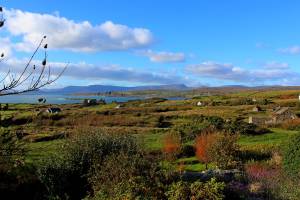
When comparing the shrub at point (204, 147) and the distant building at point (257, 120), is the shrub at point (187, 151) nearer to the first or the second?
the shrub at point (204, 147)

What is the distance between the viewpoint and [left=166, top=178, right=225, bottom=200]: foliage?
15.1 meters

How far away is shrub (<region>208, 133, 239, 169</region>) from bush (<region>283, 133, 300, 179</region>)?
5870mm

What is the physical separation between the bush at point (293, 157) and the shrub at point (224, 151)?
5.87 m

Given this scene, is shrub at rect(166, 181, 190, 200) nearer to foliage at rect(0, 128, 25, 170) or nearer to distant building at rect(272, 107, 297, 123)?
foliage at rect(0, 128, 25, 170)

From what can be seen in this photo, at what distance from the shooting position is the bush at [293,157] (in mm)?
25419

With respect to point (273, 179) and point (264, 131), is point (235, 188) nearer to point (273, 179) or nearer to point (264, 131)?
point (273, 179)

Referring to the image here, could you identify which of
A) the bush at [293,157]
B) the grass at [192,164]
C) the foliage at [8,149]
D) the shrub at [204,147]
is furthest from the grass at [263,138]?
the foliage at [8,149]

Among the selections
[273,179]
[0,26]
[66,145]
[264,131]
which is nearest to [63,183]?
[66,145]

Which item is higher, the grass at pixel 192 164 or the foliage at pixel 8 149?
the foliage at pixel 8 149

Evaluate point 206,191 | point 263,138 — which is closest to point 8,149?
point 206,191

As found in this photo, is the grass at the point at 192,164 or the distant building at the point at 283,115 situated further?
the distant building at the point at 283,115

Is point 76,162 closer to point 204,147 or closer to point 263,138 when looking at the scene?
point 204,147

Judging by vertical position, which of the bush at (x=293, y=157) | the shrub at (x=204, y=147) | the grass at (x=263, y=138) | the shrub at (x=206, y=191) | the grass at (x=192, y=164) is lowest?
the grass at (x=192, y=164)

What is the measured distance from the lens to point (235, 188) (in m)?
19.0
